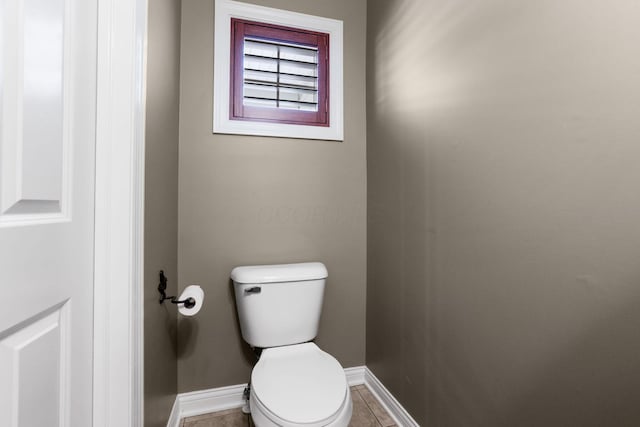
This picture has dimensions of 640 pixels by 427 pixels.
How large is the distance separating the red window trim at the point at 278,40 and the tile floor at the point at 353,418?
1.52 m

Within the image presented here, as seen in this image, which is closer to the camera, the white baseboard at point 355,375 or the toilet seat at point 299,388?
the toilet seat at point 299,388

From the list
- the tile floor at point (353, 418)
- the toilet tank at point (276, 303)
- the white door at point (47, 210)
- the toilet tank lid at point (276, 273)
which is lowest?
the tile floor at point (353, 418)

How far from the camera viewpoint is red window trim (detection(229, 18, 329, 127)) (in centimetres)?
150

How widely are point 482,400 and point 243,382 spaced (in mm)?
1145

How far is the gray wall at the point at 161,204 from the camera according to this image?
2.96 ft

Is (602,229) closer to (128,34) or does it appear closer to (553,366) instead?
(553,366)

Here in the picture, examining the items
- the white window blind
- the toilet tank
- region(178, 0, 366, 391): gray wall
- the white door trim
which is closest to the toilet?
the toilet tank

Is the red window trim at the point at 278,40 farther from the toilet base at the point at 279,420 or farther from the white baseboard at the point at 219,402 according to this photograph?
the white baseboard at the point at 219,402

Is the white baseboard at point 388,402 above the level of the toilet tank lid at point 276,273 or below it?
below

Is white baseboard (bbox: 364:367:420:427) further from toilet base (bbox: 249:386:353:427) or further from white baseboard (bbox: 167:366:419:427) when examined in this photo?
toilet base (bbox: 249:386:353:427)

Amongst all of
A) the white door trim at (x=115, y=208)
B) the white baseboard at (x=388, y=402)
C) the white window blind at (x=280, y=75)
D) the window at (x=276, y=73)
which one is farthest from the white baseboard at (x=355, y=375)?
the white window blind at (x=280, y=75)

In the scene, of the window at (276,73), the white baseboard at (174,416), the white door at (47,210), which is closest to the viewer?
the white door at (47,210)

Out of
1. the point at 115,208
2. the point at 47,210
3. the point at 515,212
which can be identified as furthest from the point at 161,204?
the point at 515,212

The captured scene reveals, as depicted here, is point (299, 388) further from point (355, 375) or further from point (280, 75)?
point (280, 75)
